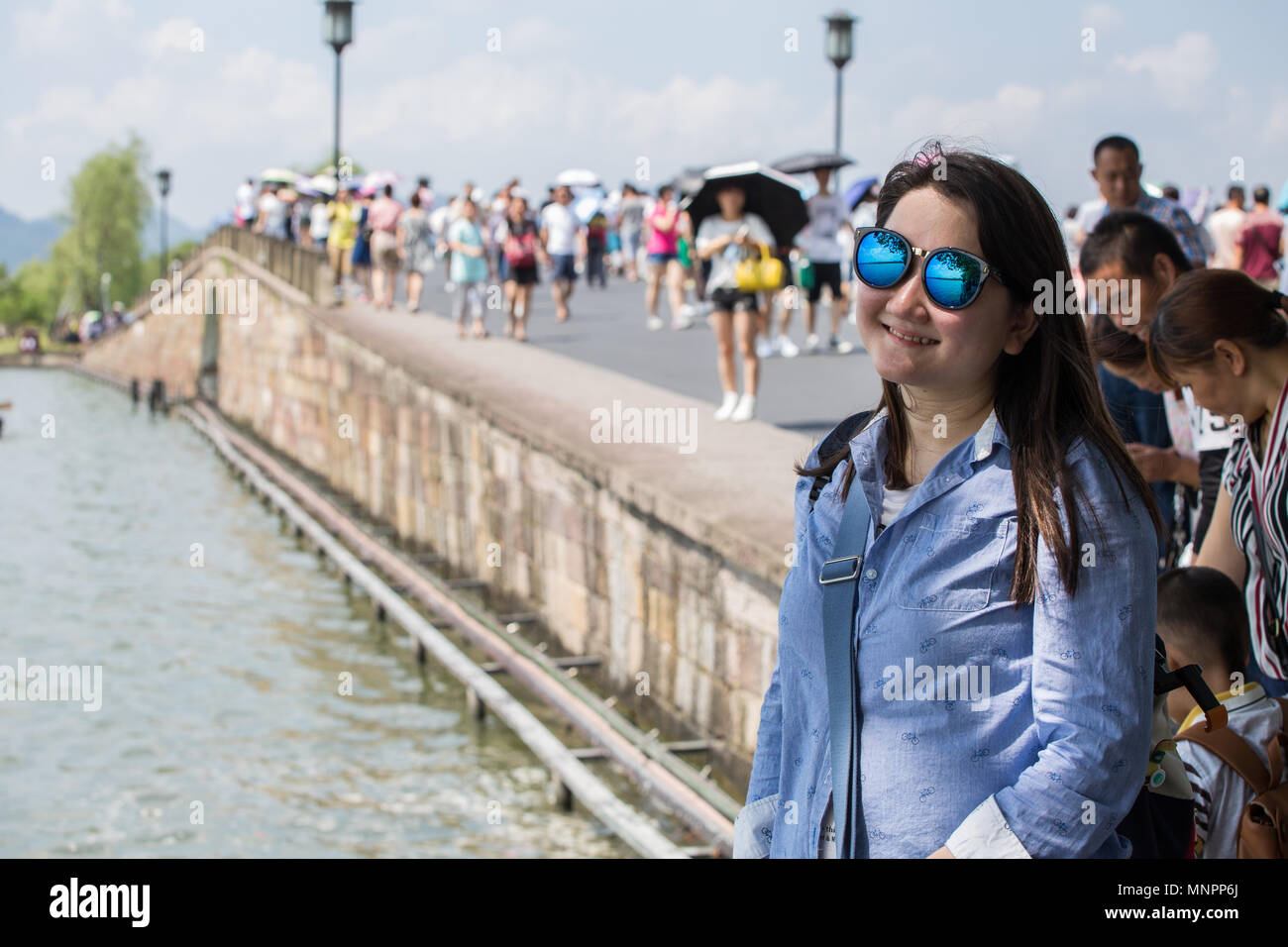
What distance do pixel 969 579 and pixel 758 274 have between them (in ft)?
28.0

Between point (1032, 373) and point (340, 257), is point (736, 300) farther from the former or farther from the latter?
point (340, 257)

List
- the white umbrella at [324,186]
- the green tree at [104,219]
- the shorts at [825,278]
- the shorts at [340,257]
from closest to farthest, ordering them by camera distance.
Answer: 1. the shorts at [825,278]
2. the shorts at [340,257]
3. the white umbrella at [324,186]
4. the green tree at [104,219]

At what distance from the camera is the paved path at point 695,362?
12180 mm

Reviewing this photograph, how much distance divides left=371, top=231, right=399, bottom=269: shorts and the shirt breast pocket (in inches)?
776

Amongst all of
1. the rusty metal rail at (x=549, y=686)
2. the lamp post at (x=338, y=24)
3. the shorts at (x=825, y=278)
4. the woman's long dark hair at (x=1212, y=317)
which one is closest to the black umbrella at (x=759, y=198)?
the rusty metal rail at (x=549, y=686)

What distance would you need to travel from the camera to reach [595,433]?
10.2 meters

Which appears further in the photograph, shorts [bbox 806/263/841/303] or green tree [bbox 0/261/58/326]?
green tree [bbox 0/261/58/326]

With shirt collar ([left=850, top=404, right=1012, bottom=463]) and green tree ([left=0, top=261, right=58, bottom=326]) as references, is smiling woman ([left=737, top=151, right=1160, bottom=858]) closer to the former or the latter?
shirt collar ([left=850, top=404, right=1012, bottom=463])

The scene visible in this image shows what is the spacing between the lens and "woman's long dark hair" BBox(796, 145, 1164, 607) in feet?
6.18

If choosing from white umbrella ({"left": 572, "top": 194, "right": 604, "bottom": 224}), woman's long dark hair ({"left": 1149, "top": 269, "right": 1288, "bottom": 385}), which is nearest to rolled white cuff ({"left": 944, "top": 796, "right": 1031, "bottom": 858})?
woman's long dark hair ({"left": 1149, "top": 269, "right": 1288, "bottom": 385})

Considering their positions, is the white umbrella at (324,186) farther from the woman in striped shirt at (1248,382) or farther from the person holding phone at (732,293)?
the woman in striped shirt at (1248,382)

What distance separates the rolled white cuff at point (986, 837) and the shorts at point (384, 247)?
19825 millimetres
